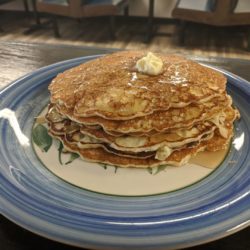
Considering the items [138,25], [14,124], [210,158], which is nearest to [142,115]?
[210,158]

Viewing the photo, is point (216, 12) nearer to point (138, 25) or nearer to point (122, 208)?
point (138, 25)

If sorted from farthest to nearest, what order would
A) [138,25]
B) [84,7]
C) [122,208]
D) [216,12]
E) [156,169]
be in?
[138,25], [84,7], [216,12], [156,169], [122,208]

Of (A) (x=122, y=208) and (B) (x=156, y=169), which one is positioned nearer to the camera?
(A) (x=122, y=208)

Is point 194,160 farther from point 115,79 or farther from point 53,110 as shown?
point 53,110

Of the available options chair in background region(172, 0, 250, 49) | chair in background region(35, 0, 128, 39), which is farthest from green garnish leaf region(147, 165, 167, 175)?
chair in background region(35, 0, 128, 39)

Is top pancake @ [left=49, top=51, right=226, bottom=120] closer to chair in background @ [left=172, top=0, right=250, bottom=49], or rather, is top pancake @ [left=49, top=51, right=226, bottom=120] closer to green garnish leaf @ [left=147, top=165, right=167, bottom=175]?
green garnish leaf @ [left=147, top=165, right=167, bottom=175]

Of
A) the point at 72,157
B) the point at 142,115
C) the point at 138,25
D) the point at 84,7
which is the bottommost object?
the point at 138,25
